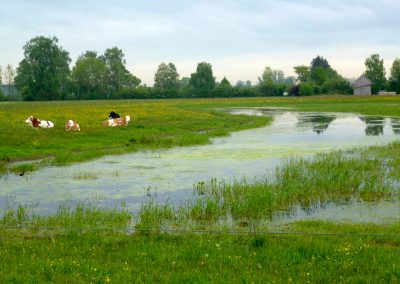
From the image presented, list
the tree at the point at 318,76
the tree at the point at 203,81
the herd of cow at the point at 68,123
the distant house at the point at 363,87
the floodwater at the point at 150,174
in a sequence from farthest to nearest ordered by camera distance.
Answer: the tree at the point at 318,76
the tree at the point at 203,81
the distant house at the point at 363,87
the herd of cow at the point at 68,123
the floodwater at the point at 150,174

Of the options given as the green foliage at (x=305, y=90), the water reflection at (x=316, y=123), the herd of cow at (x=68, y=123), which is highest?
the green foliage at (x=305, y=90)

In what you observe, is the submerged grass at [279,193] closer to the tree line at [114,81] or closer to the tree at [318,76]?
the tree line at [114,81]

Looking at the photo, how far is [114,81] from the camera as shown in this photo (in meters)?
159

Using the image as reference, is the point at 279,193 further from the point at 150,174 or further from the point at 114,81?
the point at 114,81

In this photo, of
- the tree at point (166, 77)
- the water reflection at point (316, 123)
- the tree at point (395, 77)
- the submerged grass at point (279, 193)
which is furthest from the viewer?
the tree at point (166, 77)

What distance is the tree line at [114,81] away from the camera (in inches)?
5320

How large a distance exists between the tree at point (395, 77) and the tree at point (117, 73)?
77.8m

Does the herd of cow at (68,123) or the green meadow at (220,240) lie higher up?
the herd of cow at (68,123)

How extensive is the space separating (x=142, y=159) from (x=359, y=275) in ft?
60.4

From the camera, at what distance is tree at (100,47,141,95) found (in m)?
158

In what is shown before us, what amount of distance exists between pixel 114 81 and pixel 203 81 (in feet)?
90.8

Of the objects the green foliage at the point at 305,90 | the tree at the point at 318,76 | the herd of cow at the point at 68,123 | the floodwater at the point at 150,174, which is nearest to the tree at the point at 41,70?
the green foliage at the point at 305,90

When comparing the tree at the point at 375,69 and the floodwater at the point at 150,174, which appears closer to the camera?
the floodwater at the point at 150,174

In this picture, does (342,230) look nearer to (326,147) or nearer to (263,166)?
(263,166)
